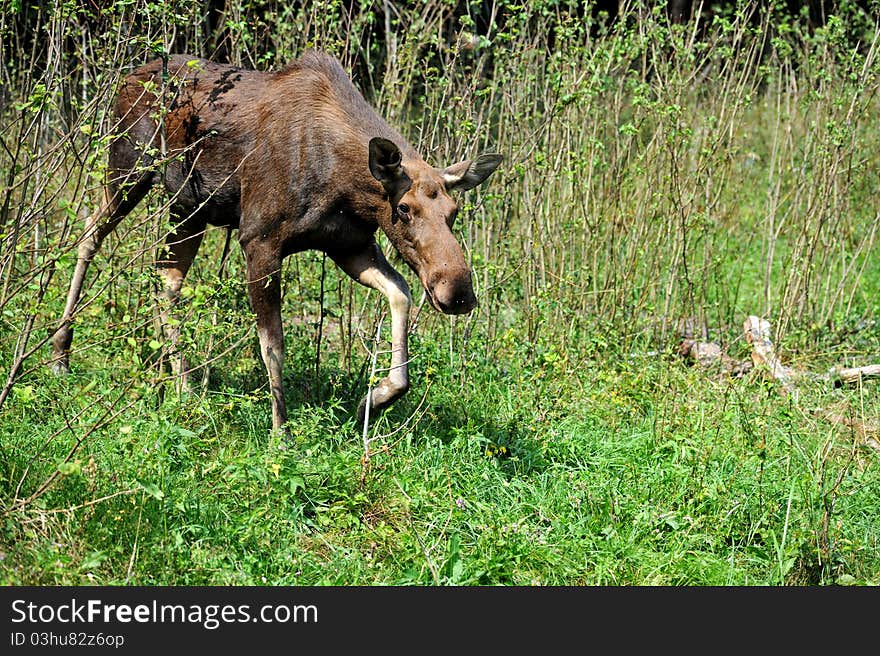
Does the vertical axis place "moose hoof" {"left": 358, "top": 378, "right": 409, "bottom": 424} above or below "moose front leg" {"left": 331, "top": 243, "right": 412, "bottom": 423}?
below

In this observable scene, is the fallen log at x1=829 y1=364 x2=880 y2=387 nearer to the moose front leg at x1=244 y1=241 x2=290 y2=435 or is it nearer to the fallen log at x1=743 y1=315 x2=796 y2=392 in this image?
the fallen log at x1=743 y1=315 x2=796 y2=392

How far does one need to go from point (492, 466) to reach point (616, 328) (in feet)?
8.09

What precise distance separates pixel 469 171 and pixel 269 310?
1301 mm

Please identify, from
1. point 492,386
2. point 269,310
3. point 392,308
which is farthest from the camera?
point 492,386

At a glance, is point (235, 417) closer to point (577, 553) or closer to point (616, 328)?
point (577, 553)

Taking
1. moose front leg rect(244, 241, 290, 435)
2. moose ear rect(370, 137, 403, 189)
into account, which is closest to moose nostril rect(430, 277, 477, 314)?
moose ear rect(370, 137, 403, 189)

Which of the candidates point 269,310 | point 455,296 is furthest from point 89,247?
point 455,296

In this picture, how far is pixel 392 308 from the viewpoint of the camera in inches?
219

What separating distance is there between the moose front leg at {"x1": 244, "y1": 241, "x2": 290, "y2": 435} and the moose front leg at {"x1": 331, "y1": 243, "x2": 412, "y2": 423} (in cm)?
38

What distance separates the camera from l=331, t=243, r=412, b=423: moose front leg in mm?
5367

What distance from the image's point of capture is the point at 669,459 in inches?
229

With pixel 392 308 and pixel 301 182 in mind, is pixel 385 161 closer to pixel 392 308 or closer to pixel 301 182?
pixel 301 182

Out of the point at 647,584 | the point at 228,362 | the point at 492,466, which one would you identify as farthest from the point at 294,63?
the point at 647,584

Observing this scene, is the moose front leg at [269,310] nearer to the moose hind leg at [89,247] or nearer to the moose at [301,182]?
the moose at [301,182]
